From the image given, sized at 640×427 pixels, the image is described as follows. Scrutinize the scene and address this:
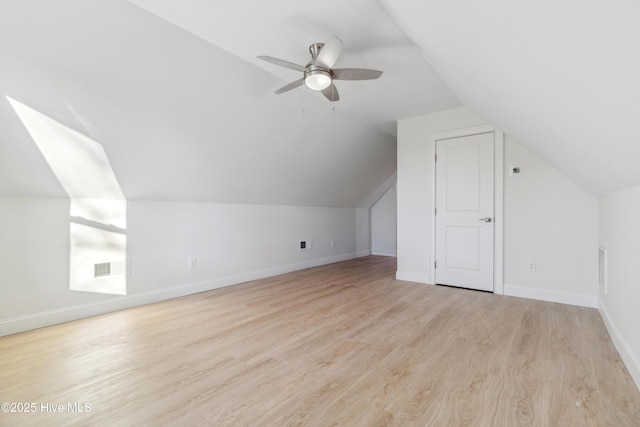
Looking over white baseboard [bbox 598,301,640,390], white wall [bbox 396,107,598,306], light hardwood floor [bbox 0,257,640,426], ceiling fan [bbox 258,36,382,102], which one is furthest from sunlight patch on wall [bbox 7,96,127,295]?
white baseboard [bbox 598,301,640,390]

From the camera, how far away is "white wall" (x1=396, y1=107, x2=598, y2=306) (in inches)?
119

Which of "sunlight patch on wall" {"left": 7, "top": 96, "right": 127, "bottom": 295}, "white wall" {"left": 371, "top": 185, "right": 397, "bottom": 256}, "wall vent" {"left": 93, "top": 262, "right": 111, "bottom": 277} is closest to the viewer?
"sunlight patch on wall" {"left": 7, "top": 96, "right": 127, "bottom": 295}

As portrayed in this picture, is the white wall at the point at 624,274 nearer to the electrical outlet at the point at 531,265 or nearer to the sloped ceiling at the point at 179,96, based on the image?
the electrical outlet at the point at 531,265

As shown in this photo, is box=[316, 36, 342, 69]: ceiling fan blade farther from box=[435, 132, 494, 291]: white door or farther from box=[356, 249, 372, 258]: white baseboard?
box=[356, 249, 372, 258]: white baseboard

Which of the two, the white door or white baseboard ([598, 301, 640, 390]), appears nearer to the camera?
white baseboard ([598, 301, 640, 390])

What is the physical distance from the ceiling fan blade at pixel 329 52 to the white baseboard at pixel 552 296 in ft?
10.4

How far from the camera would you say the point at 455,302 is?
3.18 m

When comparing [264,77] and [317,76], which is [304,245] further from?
[317,76]

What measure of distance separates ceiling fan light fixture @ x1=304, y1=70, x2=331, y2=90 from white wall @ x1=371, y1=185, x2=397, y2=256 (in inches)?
190

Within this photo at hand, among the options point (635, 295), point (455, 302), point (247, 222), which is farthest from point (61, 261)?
point (635, 295)

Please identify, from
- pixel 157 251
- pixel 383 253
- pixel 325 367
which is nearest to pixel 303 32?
pixel 325 367

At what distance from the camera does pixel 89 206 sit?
2.78 metres

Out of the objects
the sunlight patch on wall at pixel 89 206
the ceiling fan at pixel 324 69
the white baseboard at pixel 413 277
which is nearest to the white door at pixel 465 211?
the white baseboard at pixel 413 277

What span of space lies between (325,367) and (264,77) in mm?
2615
